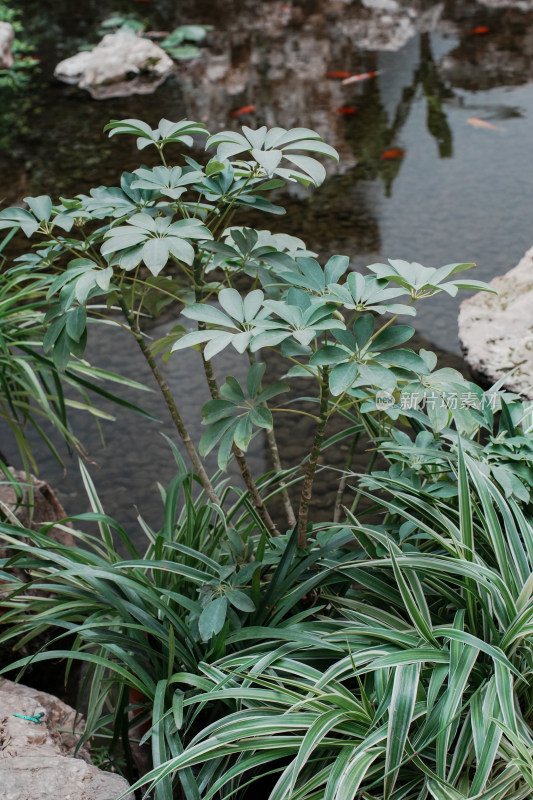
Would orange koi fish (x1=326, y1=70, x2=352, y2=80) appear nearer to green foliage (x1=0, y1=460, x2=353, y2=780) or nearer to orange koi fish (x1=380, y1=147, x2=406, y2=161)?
orange koi fish (x1=380, y1=147, x2=406, y2=161)

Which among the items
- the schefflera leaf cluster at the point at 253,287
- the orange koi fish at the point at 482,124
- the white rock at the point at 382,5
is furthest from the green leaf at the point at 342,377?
the white rock at the point at 382,5

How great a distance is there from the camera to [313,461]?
128 cm

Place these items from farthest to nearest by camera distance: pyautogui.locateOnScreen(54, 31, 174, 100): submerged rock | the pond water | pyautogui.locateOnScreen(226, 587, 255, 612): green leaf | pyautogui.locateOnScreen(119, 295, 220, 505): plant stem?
pyautogui.locateOnScreen(54, 31, 174, 100): submerged rock → the pond water → pyautogui.locateOnScreen(119, 295, 220, 505): plant stem → pyautogui.locateOnScreen(226, 587, 255, 612): green leaf

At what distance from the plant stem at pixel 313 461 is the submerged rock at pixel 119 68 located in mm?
4703

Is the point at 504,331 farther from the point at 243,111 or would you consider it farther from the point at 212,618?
the point at 243,111

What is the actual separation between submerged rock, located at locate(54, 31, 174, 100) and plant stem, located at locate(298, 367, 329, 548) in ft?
15.4

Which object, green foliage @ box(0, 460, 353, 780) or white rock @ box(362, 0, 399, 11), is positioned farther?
white rock @ box(362, 0, 399, 11)

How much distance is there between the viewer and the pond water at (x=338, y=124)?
2.90 m

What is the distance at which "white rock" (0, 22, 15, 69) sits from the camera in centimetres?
572

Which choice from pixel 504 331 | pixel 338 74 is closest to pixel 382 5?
pixel 338 74

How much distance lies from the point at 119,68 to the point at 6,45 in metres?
1.10

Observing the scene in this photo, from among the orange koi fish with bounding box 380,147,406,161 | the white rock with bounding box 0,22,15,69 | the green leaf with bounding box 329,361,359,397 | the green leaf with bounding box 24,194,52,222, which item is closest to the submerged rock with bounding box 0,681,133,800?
the green leaf with bounding box 329,361,359,397

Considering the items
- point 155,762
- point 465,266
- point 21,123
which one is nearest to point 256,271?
point 465,266

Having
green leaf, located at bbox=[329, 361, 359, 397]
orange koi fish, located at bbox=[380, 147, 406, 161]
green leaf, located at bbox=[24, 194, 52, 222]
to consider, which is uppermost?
green leaf, located at bbox=[24, 194, 52, 222]
